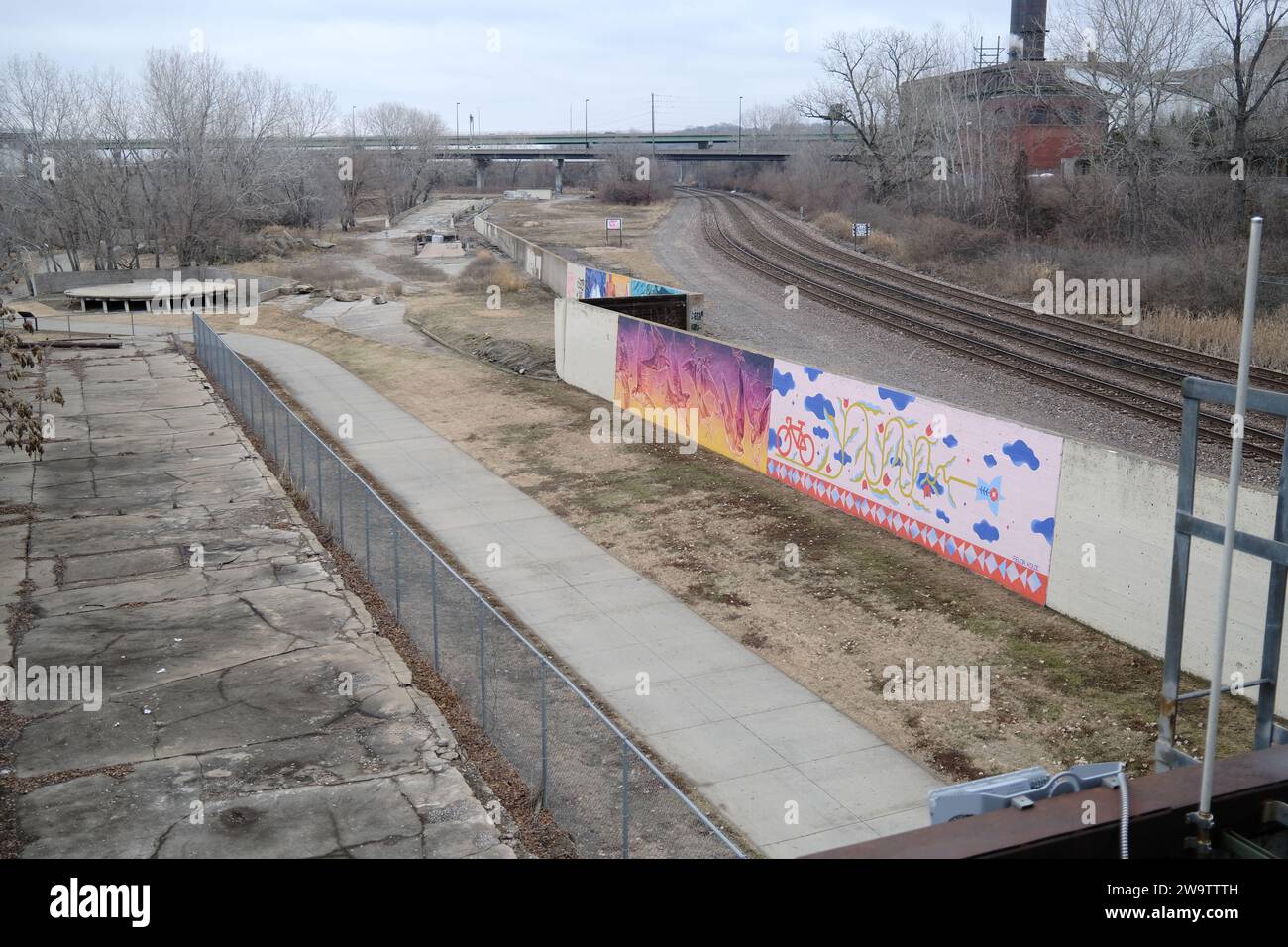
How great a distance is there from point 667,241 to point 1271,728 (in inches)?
2318

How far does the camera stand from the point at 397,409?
30531 mm

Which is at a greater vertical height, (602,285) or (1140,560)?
(602,285)

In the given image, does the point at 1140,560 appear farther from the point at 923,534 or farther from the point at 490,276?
the point at 490,276

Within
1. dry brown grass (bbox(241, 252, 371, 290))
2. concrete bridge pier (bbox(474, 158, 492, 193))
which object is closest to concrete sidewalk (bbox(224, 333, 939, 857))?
dry brown grass (bbox(241, 252, 371, 290))

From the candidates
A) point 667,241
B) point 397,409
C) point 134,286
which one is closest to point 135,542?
point 397,409

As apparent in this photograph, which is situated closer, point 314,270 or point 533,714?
point 533,714

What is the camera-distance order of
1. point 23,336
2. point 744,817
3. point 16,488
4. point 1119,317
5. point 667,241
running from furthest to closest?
point 667,241 < point 23,336 < point 1119,317 < point 16,488 < point 744,817

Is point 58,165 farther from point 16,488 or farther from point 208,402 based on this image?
point 16,488

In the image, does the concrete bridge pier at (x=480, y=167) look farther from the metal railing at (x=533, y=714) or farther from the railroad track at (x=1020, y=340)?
the metal railing at (x=533, y=714)

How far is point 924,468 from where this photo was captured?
720 inches

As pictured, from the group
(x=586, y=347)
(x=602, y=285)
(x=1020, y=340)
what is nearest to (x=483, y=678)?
(x=586, y=347)

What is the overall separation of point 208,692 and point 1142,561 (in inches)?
453

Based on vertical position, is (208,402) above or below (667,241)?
below

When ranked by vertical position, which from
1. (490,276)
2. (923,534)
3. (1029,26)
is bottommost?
(923,534)
